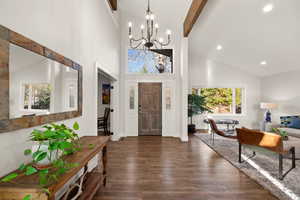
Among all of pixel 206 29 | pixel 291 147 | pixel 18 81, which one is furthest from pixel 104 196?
pixel 206 29

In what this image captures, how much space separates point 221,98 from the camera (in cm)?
700

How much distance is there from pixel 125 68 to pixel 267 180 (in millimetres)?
4784

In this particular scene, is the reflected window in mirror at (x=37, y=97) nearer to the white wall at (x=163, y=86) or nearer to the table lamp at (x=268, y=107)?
the white wall at (x=163, y=86)

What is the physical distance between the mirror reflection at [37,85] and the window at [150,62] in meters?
3.63

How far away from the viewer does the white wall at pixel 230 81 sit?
6797mm

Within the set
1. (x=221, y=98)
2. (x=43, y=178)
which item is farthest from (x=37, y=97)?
(x=221, y=98)

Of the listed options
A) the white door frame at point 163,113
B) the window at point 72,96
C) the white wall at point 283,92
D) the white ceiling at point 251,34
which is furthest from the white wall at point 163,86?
the white wall at point 283,92

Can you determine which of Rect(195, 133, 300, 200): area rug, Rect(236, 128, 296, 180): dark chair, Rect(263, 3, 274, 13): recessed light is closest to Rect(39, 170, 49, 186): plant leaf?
Rect(195, 133, 300, 200): area rug

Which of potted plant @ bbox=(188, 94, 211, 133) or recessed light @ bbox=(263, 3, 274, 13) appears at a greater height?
recessed light @ bbox=(263, 3, 274, 13)

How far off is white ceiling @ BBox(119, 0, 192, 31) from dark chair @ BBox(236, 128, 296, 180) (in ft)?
12.5

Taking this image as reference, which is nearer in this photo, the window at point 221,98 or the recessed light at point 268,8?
the recessed light at point 268,8

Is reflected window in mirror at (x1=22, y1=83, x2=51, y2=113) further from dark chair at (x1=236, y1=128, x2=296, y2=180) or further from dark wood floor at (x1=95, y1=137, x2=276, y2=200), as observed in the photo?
dark chair at (x1=236, y1=128, x2=296, y2=180)

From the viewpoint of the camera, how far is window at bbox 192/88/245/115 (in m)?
6.96

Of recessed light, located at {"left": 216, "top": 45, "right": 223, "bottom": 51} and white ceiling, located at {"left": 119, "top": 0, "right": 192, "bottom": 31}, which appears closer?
white ceiling, located at {"left": 119, "top": 0, "right": 192, "bottom": 31}
